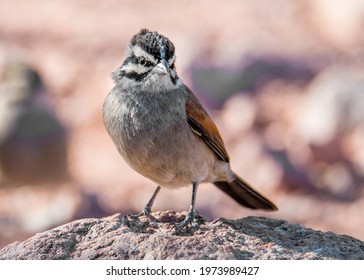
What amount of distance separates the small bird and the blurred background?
4.54 metres

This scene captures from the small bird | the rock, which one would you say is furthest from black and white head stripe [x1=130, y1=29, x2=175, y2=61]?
the rock

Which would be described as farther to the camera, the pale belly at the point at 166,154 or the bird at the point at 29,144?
the bird at the point at 29,144

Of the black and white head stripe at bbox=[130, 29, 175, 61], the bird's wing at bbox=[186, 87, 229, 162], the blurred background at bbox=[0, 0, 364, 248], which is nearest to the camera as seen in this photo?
the black and white head stripe at bbox=[130, 29, 175, 61]

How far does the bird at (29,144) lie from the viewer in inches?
561

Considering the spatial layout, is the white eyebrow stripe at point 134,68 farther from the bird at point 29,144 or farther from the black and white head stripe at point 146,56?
the bird at point 29,144

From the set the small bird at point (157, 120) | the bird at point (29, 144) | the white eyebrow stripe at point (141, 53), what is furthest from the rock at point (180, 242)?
the bird at point (29, 144)

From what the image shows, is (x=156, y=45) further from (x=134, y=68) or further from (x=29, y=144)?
(x=29, y=144)

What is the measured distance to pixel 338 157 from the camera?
1357 cm

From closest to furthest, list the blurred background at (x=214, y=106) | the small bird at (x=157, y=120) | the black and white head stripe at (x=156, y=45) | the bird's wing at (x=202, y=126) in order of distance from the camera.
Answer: the black and white head stripe at (x=156, y=45) → the small bird at (x=157, y=120) → the bird's wing at (x=202, y=126) → the blurred background at (x=214, y=106)

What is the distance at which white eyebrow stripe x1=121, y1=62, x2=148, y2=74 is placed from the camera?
7.92 m

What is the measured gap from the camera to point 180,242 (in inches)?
273

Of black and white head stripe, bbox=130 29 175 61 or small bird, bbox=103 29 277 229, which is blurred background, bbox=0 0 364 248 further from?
black and white head stripe, bbox=130 29 175 61

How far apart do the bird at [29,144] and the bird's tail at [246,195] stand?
5451mm
